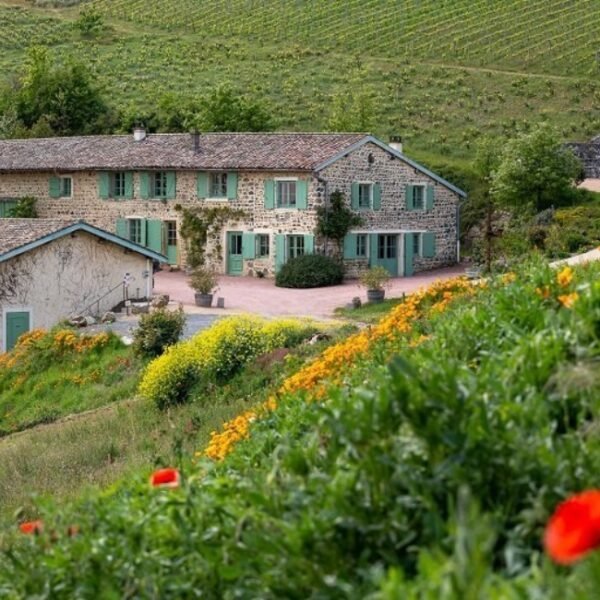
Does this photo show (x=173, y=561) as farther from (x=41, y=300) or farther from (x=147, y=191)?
(x=147, y=191)

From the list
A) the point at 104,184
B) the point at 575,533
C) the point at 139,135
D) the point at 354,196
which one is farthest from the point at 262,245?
the point at 575,533

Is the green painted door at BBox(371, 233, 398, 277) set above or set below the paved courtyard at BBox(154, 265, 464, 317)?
above

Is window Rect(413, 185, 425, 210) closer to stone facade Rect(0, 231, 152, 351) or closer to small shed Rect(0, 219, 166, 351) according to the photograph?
small shed Rect(0, 219, 166, 351)

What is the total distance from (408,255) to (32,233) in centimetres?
1686

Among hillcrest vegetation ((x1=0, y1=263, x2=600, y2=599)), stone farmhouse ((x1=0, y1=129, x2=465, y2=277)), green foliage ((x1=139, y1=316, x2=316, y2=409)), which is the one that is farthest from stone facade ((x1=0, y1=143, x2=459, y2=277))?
hillcrest vegetation ((x1=0, y1=263, x2=600, y2=599))

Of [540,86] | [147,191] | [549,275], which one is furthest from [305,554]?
[540,86]

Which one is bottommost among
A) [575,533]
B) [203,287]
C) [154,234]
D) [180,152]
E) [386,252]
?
[203,287]

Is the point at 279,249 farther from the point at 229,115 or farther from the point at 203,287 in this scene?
the point at 229,115

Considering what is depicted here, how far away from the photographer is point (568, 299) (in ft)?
25.8

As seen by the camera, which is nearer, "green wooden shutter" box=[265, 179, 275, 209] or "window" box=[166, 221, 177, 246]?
"green wooden shutter" box=[265, 179, 275, 209]

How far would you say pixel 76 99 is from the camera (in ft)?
214

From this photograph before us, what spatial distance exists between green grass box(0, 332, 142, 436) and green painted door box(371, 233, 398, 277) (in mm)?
18310

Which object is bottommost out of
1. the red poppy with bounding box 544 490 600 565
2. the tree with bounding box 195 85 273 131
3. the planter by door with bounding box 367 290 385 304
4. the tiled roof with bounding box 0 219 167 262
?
the planter by door with bounding box 367 290 385 304

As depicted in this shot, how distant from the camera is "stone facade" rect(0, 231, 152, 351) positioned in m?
34.5
